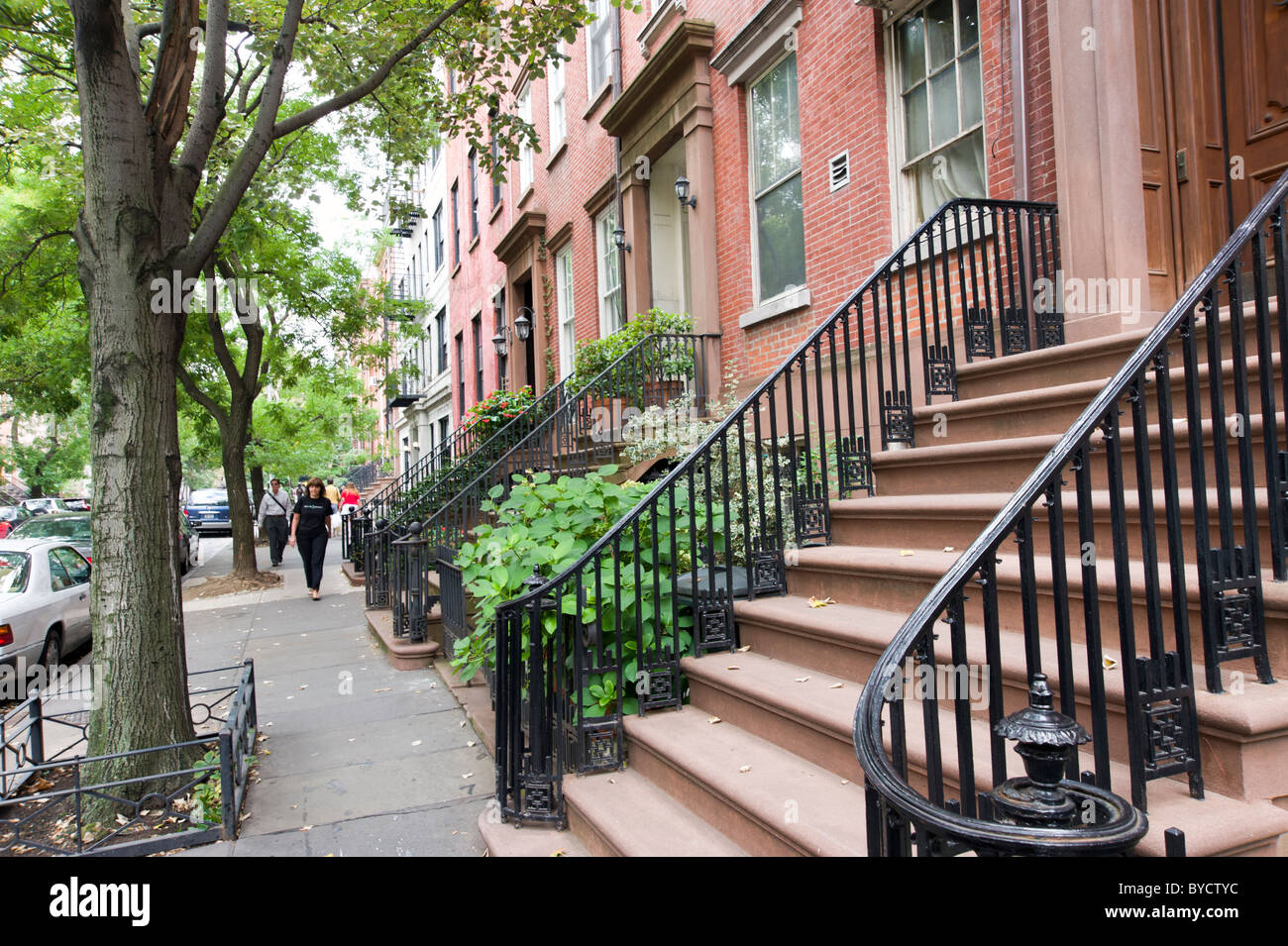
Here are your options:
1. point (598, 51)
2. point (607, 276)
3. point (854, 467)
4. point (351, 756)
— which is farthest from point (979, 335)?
point (598, 51)

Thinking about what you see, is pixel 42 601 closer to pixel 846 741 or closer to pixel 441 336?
pixel 846 741

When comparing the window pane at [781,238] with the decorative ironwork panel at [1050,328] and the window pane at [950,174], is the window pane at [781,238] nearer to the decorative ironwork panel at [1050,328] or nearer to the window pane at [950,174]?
the window pane at [950,174]

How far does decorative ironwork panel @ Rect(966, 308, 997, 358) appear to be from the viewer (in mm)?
5320

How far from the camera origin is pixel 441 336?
Answer: 25.3m

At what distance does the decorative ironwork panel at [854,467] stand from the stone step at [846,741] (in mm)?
1451

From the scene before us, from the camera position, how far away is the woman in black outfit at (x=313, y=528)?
38.8 feet

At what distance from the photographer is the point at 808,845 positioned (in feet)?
8.27

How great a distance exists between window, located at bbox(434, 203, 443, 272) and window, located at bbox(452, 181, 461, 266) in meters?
1.85

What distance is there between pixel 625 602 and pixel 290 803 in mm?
2257

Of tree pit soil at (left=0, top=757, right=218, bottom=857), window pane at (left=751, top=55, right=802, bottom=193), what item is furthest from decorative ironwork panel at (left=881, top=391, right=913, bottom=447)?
tree pit soil at (left=0, top=757, right=218, bottom=857)

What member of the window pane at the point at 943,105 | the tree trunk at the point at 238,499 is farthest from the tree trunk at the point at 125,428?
the tree trunk at the point at 238,499

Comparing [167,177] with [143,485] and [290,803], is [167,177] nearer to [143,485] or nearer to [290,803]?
[143,485]

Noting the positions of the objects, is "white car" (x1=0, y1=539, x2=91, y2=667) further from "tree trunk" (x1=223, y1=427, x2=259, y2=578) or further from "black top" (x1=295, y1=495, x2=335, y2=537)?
"tree trunk" (x1=223, y1=427, x2=259, y2=578)
